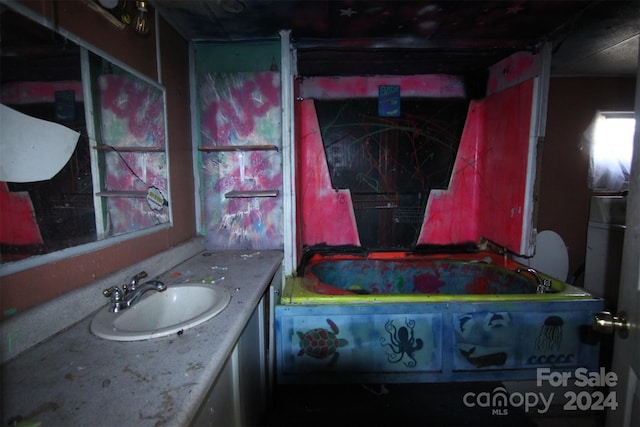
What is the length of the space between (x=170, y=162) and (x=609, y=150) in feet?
12.9

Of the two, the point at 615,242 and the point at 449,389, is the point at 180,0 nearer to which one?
the point at 449,389

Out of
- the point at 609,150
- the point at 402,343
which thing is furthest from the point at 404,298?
the point at 609,150

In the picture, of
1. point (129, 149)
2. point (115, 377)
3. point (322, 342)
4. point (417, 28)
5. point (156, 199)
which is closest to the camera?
point (115, 377)

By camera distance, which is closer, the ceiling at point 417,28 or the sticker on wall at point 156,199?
the sticker on wall at point 156,199

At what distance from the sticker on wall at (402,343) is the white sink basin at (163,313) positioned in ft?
3.33

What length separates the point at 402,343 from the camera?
1.67m

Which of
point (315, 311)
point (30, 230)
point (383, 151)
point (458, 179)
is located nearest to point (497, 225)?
point (458, 179)

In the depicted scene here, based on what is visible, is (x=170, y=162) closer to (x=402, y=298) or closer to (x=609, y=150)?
(x=402, y=298)

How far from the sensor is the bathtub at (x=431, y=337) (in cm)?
165

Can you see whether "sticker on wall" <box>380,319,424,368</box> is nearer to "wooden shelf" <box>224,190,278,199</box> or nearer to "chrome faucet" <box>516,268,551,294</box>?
"chrome faucet" <box>516,268,551,294</box>

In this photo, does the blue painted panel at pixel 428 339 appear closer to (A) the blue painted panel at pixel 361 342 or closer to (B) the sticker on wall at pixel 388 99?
(A) the blue painted panel at pixel 361 342

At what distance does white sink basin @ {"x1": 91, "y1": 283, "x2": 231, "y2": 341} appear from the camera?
0.85m

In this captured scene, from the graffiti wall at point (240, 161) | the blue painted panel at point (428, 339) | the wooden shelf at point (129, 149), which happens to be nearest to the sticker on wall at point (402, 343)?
the blue painted panel at point (428, 339)

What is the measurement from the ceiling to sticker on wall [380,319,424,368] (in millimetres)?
1821
